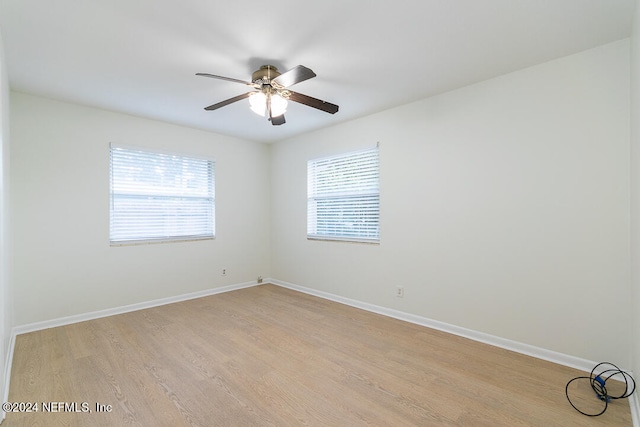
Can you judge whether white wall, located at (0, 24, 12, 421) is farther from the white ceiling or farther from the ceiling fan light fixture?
the ceiling fan light fixture

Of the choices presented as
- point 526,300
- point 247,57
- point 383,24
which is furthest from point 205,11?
point 526,300

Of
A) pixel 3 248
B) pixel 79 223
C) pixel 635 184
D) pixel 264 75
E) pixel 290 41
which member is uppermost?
pixel 290 41

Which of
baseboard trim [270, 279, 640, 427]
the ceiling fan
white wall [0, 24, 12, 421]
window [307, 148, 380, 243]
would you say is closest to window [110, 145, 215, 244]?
white wall [0, 24, 12, 421]

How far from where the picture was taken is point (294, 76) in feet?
6.89

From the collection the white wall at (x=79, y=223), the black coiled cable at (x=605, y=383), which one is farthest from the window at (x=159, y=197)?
the black coiled cable at (x=605, y=383)

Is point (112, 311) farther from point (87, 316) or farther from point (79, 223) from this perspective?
point (79, 223)

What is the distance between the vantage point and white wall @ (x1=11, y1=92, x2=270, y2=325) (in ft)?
9.99

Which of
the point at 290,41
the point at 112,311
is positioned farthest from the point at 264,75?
the point at 112,311

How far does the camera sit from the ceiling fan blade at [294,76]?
6.47 ft

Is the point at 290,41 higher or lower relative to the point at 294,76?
higher

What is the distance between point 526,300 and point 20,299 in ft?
16.1

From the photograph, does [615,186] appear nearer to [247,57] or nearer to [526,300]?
[526,300]

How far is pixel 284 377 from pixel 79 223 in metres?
2.99

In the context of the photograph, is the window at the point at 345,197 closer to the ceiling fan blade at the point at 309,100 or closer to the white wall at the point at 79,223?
the ceiling fan blade at the point at 309,100
